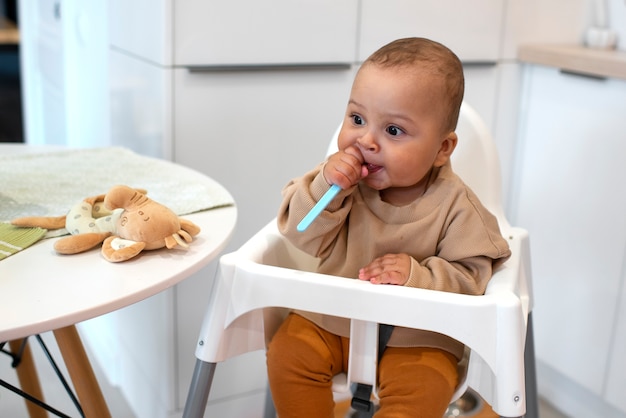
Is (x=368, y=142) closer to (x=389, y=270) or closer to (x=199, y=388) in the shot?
(x=389, y=270)

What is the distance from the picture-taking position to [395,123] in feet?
3.16

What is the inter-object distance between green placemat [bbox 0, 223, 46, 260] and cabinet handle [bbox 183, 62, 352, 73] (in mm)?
566

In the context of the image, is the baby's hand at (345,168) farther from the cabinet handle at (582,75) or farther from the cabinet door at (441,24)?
the cabinet handle at (582,75)

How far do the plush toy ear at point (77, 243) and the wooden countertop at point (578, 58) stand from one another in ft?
3.63

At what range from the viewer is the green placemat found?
89cm

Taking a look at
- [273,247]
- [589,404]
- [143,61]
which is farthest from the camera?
[589,404]

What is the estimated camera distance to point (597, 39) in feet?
5.85

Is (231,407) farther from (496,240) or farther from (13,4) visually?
(13,4)

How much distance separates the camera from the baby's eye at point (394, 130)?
0.97 m

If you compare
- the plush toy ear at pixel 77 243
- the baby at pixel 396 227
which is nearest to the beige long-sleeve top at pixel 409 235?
the baby at pixel 396 227

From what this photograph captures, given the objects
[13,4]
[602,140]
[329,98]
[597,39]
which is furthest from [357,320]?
→ [13,4]

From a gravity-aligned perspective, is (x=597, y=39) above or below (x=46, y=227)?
above

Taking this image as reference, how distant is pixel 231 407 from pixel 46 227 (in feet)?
2.67

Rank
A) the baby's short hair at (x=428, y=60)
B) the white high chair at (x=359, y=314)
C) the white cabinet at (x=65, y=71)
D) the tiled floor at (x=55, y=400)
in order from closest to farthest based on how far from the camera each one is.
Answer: the white high chair at (x=359, y=314)
the baby's short hair at (x=428, y=60)
the tiled floor at (x=55, y=400)
the white cabinet at (x=65, y=71)
